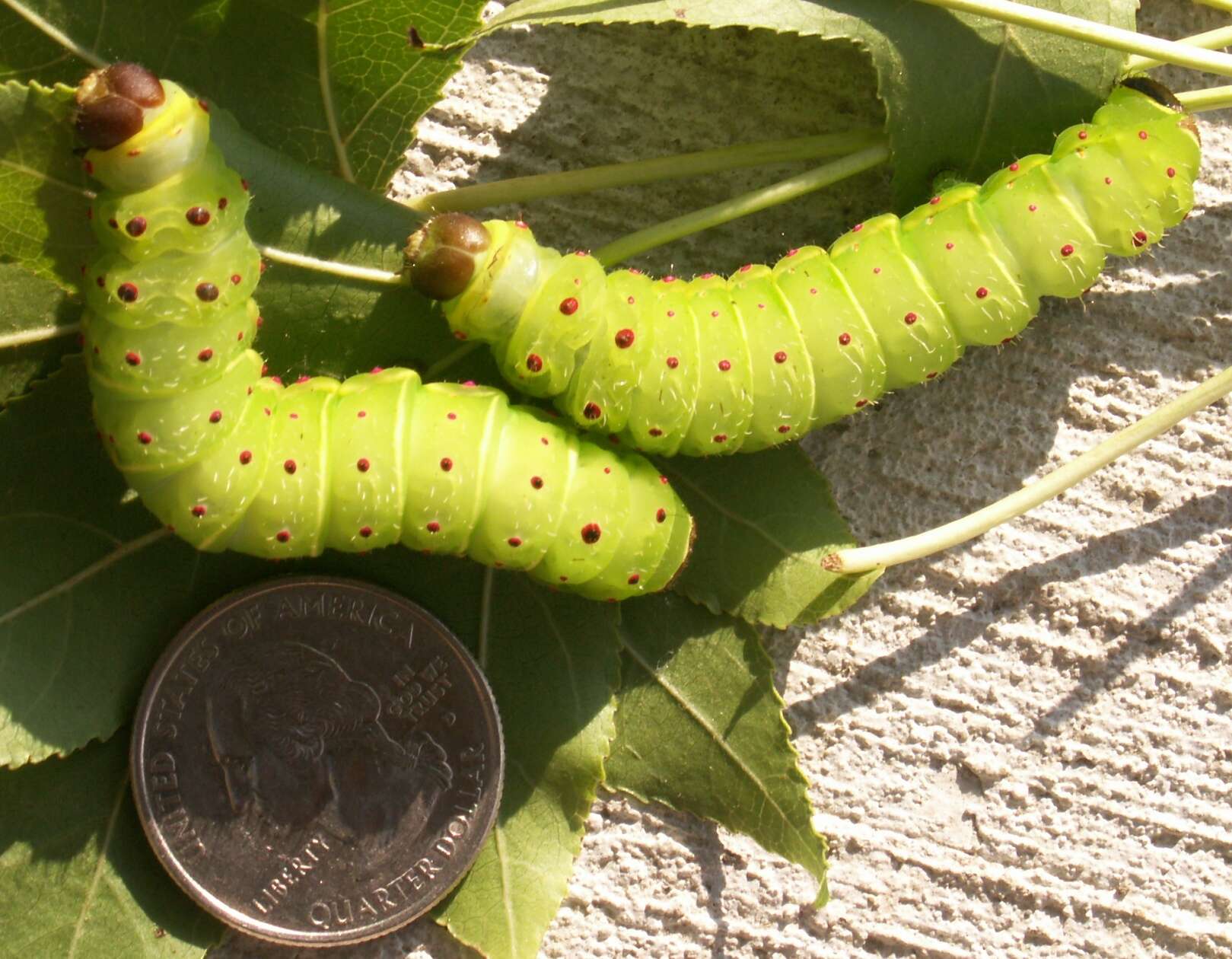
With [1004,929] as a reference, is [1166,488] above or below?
above

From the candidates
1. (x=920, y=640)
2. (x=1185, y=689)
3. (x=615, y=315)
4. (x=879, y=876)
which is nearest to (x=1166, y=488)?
(x=1185, y=689)

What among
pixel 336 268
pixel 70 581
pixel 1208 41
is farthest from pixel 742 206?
pixel 70 581

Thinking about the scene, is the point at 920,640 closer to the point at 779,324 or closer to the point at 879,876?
the point at 879,876

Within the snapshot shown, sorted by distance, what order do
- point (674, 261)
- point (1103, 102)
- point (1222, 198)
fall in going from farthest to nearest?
point (1222, 198), point (674, 261), point (1103, 102)

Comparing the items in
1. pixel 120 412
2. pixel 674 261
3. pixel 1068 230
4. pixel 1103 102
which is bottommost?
pixel 120 412

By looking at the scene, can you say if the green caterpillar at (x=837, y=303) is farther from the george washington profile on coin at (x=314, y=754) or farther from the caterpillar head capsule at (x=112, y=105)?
the george washington profile on coin at (x=314, y=754)

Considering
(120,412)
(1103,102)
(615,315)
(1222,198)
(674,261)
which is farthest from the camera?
(1222,198)

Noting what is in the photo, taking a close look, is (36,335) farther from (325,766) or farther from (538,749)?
(538,749)
